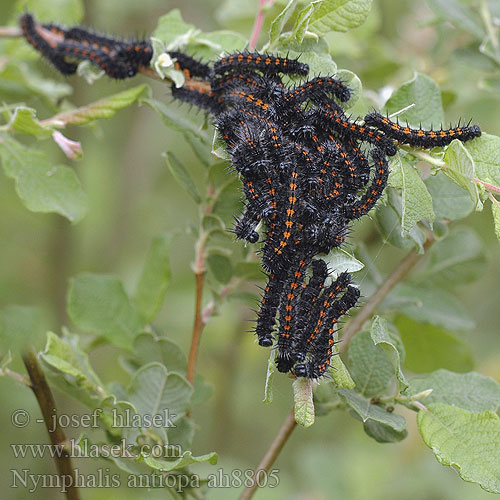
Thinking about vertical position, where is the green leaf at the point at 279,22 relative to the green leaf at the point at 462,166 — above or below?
above

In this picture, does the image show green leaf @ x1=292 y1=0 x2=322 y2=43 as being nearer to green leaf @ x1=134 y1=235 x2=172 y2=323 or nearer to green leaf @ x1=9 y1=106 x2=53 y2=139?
green leaf @ x1=9 y1=106 x2=53 y2=139

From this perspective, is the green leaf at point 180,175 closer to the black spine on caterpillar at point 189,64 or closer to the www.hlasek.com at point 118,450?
the black spine on caterpillar at point 189,64

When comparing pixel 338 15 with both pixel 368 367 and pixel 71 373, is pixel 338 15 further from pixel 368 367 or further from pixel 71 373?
pixel 71 373

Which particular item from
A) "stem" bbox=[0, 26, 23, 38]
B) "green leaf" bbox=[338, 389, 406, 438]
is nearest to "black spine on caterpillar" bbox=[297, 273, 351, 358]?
"green leaf" bbox=[338, 389, 406, 438]

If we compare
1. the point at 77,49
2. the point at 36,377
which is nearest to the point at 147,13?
the point at 77,49

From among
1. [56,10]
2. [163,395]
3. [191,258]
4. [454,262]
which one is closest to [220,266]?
[163,395]

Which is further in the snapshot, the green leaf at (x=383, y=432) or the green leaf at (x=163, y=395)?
the green leaf at (x=163, y=395)

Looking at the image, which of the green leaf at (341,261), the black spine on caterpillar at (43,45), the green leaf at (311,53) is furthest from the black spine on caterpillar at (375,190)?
the black spine on caterpillar at (43,45)
